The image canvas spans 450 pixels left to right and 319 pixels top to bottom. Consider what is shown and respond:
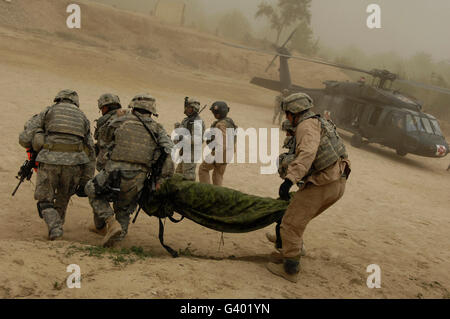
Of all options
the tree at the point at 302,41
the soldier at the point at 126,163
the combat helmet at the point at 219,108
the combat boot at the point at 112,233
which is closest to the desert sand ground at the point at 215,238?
the combat boot at the point at 112,233

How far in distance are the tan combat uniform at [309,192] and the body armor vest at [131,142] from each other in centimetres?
181

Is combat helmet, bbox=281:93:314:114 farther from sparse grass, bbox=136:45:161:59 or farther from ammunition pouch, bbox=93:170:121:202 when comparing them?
sparse grass, bbox=136:45:161:59

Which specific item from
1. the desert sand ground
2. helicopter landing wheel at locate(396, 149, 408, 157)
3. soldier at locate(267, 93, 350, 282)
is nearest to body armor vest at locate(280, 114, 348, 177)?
soldier at locate(267, 93, 350, 282)

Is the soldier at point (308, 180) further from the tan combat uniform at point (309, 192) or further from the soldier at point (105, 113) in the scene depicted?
the soldier at point (105, 113)

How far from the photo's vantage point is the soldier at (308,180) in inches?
155

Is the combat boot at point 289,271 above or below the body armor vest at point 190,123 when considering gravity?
below

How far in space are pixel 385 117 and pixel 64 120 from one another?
13232 millimetres

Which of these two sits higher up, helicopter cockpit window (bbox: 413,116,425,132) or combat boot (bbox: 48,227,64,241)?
helicopter cockpit window (bbox: 413,116,425,132)

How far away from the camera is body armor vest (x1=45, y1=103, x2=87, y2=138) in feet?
15.0

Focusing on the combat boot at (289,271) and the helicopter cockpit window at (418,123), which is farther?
the helicopter cockpit window at (418,123)

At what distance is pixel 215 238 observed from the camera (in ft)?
18.1

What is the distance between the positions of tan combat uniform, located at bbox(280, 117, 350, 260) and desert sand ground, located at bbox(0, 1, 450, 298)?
1.65 ft

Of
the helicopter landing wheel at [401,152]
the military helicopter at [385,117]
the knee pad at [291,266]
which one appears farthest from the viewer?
the helicopter landing wheel at [401,152]

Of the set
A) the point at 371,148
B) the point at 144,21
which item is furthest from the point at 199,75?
the point at 371,148
